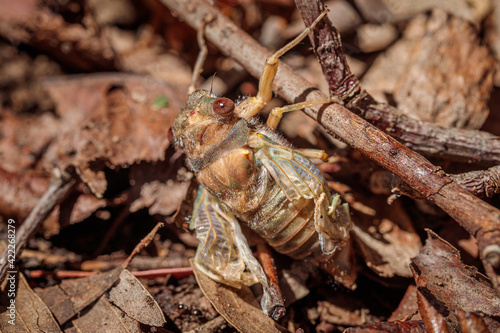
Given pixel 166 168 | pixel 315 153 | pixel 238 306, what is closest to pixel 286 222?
pixel 315 153

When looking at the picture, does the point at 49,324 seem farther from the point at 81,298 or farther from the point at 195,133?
the point at 195,133

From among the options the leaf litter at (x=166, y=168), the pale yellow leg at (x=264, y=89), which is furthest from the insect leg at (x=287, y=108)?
the leaf litter at (x=166, y=168)

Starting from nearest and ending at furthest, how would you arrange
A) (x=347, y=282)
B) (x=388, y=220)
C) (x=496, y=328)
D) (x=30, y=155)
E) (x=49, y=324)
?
(x=496, y=328), (x=49, y=324), (x=347, y=282), (x=388, y=220), (x=30, y=155)

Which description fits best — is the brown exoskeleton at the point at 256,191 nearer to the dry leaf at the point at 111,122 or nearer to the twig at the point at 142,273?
the twig at the point at 142,273

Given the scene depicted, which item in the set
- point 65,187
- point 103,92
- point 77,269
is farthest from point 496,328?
point 103,92

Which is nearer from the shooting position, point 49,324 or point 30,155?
point 49,324

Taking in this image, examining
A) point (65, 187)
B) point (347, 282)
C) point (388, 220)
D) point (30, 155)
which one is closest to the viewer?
point (347, 282)

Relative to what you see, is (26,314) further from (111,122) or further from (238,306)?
(111,122)
